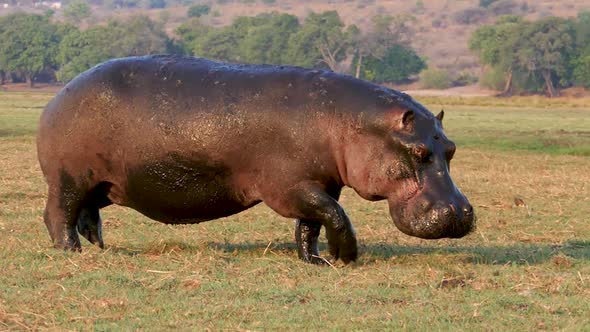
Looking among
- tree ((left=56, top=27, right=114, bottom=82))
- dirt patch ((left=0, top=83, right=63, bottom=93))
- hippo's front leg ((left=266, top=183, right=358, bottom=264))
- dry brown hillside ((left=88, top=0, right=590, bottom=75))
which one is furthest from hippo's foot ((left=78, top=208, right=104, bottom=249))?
dry brown hillside ((left=88, top=0, right=590, bottom=75))

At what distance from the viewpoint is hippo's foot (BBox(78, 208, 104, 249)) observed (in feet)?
26.8

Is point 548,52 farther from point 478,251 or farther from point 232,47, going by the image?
point 478,251

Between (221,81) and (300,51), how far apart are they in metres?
68.1

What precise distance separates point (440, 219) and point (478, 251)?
168 cm

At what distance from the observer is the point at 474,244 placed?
9.11 meters

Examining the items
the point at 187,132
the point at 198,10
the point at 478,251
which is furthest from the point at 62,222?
the point at 198,10

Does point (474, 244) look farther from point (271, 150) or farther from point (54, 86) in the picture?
point (54, 86)

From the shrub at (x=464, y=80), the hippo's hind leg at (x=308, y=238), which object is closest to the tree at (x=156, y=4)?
the shrub at (x=464, y=80)

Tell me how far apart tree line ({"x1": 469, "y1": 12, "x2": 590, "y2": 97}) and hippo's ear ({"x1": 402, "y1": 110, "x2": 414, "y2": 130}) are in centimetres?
6505

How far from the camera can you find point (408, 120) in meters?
7.09

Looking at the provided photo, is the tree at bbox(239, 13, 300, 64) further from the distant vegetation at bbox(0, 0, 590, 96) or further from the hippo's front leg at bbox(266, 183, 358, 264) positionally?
the hippo's front leg at bbox(266, 183, 358, 264)

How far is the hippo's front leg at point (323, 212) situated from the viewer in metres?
7.27

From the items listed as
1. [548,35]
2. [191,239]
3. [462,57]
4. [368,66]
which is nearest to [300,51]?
[368,66]

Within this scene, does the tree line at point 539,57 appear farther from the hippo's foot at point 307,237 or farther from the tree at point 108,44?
the hippo's foot at point 307,237
